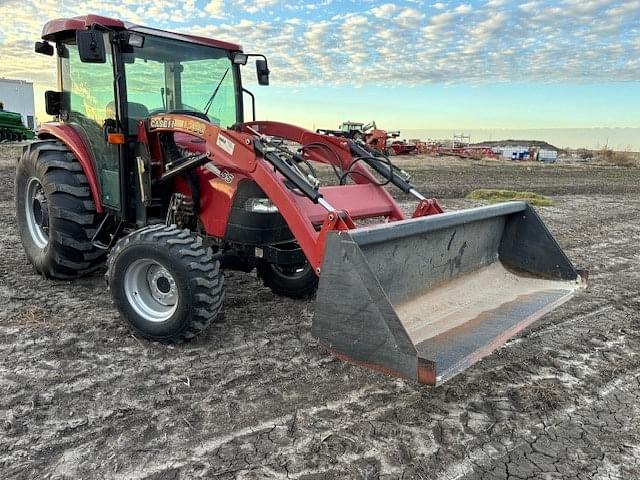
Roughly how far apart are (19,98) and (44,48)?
4531cm

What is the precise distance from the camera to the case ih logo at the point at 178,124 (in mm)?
4230

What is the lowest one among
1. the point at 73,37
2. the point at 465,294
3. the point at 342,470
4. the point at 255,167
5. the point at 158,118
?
the point at 342,470

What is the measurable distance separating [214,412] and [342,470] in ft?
2.88

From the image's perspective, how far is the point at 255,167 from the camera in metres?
3.96

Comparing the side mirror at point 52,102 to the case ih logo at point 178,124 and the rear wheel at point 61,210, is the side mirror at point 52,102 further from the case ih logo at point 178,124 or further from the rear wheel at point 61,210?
the case ih logo at point 178,124

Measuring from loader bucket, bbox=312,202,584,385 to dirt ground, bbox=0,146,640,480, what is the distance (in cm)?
37

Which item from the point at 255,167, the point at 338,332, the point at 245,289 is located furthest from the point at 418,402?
the point at 245,289

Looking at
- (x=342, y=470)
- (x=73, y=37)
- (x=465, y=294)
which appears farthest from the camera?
(x=73, y=37)

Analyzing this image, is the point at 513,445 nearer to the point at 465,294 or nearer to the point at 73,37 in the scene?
the point at 465,294

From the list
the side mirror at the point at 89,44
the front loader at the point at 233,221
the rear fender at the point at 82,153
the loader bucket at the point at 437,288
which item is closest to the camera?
the loader bucket at the point at 437,288

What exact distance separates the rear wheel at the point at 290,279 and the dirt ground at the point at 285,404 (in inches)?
6.7

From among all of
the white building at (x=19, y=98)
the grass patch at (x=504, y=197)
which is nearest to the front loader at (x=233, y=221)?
the grass patch at (x=504, y=197)

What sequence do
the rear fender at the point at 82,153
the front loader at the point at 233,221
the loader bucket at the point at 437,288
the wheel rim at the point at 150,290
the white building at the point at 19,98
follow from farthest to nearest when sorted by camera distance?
the white building at the point at 19,98, the rear fender at the point at 82,153, the wheel rim at the point at 150,290, the front loader at the point at 233,221, the loader bucket at the point at 437,288

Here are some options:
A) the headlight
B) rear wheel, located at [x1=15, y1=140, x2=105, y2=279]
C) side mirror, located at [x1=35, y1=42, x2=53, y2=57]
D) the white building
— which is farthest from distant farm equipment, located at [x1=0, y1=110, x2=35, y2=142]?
the headlight
